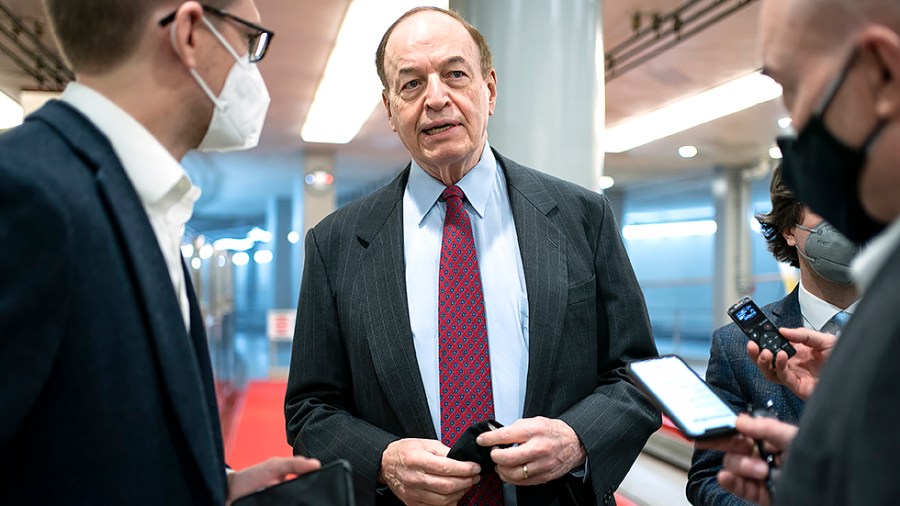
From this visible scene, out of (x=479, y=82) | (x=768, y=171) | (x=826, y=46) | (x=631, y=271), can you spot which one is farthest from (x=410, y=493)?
(x=768, y=171)

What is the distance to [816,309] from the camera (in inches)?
79.0

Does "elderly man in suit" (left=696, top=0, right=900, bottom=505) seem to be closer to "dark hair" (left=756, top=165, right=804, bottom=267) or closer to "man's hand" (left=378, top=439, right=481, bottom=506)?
"man's hand" (left=378, top=439, right=481, bottom=506)

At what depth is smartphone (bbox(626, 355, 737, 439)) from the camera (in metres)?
1.25

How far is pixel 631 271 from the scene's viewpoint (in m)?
1.95

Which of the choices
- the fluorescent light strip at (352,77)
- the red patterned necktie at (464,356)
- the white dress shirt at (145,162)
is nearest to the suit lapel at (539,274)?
the red patterned necktie at (464,356)

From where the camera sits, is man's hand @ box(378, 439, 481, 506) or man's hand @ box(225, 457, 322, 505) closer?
man's hand @ box(225, 457, 322, 505)

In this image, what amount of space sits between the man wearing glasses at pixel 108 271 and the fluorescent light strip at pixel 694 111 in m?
7.19

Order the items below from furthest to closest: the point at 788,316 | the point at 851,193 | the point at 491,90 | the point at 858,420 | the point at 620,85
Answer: the point at 620,85 → the point at 491,90 → the point at 788,316 → the point at 851,193 → the point at 858,420

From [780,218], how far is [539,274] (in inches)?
29.0

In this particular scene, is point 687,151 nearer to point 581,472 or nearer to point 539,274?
point 539,274

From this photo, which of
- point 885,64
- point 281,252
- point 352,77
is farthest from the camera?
point 281,252

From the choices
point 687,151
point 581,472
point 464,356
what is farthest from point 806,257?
point 687,151

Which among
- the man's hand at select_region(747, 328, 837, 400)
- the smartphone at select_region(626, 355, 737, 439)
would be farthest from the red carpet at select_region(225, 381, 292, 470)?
the smartphone at select_region(626, 355, 737, 439)

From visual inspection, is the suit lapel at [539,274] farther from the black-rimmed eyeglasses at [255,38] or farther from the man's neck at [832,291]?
the black-rimmed eyeglasses at [255,38]
